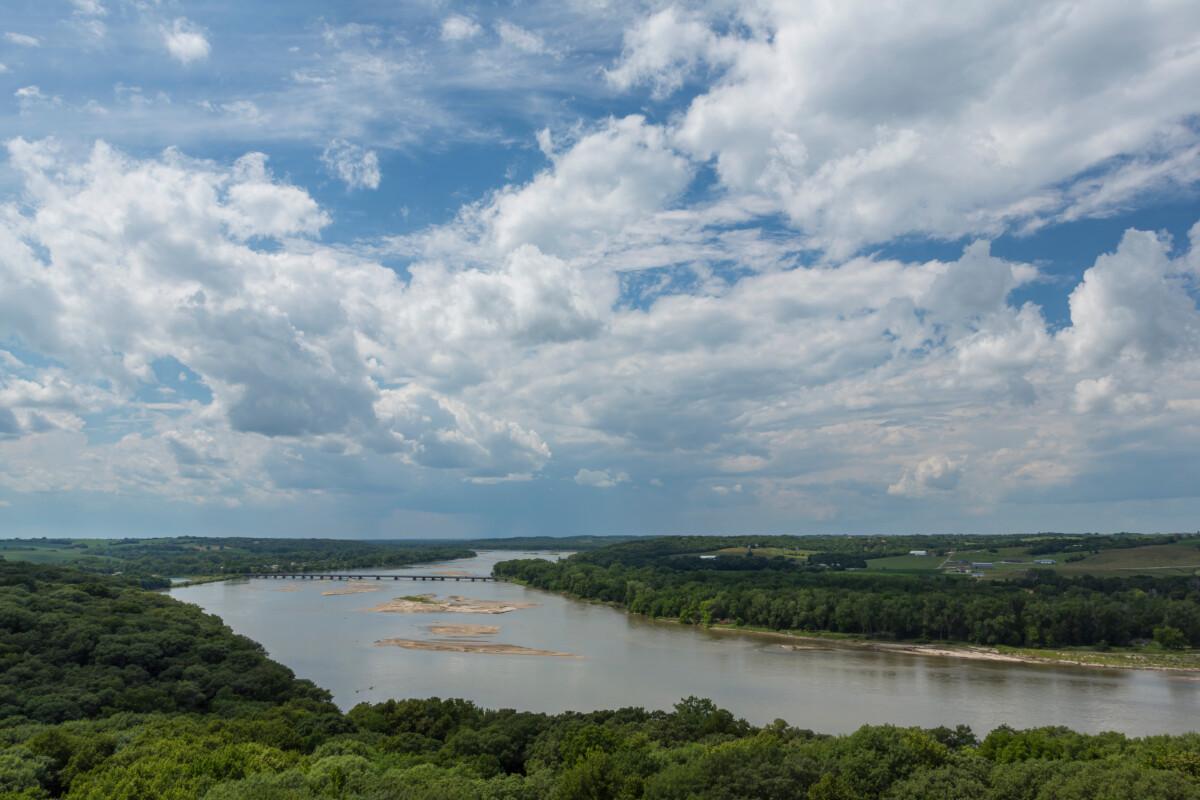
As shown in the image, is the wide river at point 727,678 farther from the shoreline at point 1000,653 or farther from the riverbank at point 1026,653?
the riverbank at point 1026,653

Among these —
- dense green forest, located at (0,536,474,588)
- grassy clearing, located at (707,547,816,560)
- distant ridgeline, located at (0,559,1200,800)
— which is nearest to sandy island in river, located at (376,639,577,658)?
distant ridgeline, located at (0,559,1200,800)

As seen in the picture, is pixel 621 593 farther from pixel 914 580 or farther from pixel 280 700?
pixel 280 700

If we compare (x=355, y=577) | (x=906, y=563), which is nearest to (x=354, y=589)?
(x=355, y=577)

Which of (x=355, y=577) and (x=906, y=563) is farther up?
(x=906, y=563)

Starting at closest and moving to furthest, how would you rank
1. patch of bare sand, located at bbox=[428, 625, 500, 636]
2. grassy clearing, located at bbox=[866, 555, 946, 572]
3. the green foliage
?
the green foliage
patch of bare sand, located at bbox=[428, 625, 500, 636]
grassy clearing, located at bbox=[866, 555, 946, 572]

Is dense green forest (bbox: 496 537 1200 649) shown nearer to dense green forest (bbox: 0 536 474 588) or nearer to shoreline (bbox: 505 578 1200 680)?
shoreline (bbox: 505 578 1200 680)

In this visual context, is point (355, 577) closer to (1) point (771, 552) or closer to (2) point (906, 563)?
(1) point (771, 552)

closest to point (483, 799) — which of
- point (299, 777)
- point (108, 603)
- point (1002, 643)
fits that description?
point (299, 777)
